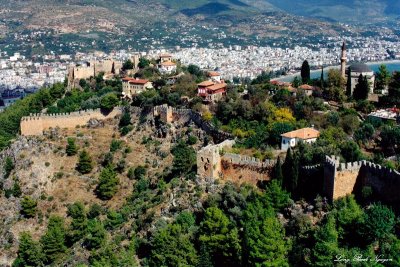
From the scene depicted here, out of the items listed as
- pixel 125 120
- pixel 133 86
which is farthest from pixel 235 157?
pixel 133 86

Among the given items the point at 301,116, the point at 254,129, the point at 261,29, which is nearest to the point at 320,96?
the point at 301,116

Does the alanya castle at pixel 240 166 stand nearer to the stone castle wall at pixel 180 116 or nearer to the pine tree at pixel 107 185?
the stone castle wall at pixel 180 116

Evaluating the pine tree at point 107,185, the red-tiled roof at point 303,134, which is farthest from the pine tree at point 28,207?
the red-tiled roof at point 303,134

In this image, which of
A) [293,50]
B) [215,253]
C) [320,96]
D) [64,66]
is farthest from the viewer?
[293,50]

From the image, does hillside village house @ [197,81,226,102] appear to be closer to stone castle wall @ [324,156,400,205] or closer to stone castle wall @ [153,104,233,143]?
stone castle wall @ [153,104,233,143]

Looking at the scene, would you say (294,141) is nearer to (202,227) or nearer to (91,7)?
(202,227)
